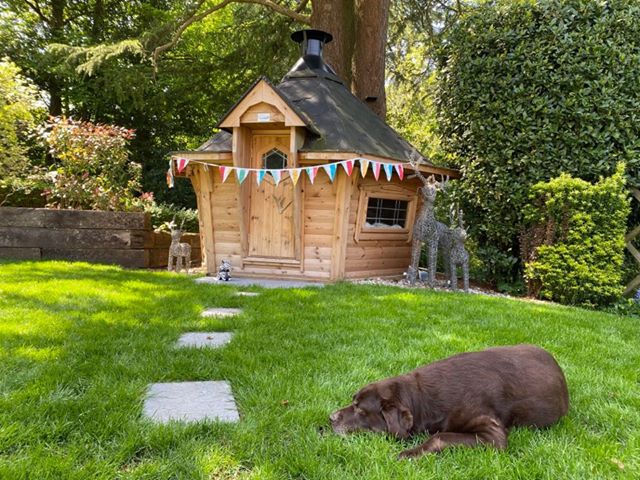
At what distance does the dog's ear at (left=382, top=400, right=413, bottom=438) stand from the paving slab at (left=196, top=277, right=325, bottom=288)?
185 inches

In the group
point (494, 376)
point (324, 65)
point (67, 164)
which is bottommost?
point (494, 376)

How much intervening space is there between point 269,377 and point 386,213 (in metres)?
5.90

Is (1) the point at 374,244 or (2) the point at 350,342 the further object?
(1) the point at 374,244

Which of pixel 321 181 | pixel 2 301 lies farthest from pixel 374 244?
pixel 2 301

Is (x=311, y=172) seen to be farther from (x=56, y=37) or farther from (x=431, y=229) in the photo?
(x=56, y=37)

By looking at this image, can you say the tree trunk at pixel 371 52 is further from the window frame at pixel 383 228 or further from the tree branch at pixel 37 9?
the tree branch at pixel 37 9

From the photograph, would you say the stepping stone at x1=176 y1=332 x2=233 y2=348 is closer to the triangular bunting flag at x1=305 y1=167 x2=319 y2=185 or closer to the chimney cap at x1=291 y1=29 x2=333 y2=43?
the triangular bunting flag at x1=305 y1=167 x2=319 y2=185

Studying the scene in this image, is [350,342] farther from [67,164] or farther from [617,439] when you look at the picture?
[67,164]

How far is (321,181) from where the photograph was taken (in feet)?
24.6

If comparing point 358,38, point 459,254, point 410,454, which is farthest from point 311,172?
point 358,38

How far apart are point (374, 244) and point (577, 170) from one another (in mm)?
3473

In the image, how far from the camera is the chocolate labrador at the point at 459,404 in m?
2.09

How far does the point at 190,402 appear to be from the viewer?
2.52 m

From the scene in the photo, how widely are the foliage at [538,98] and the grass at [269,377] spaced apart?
102 inches
